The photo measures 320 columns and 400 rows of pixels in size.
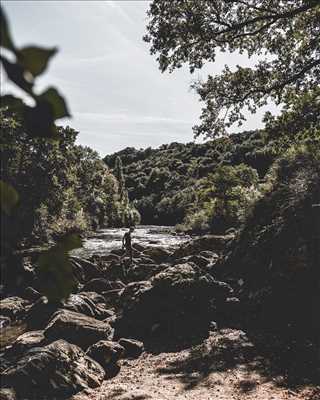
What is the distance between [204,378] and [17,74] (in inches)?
373

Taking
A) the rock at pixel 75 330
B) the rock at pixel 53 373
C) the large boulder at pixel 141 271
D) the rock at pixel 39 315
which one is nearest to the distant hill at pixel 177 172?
the large boulder at pixel 141 271

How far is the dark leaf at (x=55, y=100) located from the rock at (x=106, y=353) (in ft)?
34.9

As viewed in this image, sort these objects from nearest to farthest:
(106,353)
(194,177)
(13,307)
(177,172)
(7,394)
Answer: (7,394), (106,353), (13,307), (194,177), (177,172)

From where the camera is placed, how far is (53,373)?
8766 mm

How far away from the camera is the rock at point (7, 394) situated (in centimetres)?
770

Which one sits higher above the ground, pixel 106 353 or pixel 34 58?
pixel 34 58

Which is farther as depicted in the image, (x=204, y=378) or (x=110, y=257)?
(x=110, y=257)

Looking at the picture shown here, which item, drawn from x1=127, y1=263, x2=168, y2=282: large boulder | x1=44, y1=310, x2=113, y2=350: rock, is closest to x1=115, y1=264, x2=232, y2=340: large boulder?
x1=44, y1=310, x2=113, y2=350: rock

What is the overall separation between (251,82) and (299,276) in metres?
6.20

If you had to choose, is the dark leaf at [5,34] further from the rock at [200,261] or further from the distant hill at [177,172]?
the distant hill at [177,172]

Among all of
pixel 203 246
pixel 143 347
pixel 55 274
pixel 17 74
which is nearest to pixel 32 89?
pixel 17 74

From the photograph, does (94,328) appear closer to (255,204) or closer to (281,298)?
(281,298)

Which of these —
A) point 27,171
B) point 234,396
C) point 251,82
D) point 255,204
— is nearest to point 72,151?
point 27,171

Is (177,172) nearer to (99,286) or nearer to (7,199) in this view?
(99,286)
